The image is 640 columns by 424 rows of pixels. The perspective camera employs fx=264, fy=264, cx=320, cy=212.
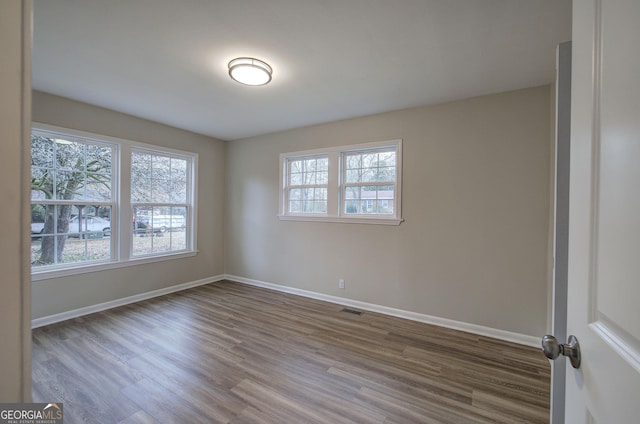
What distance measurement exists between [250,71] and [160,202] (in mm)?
2840

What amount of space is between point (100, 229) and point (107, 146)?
112 cm

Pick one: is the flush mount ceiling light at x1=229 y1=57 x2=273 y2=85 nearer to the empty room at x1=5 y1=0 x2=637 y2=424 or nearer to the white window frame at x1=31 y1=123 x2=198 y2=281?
the empty room at x1=5 y1=0 x2=637 y2=424

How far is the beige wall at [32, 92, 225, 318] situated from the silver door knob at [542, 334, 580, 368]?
14.4 feet

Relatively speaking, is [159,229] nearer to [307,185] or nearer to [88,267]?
[88,267]

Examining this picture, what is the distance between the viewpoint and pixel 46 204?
3.07m

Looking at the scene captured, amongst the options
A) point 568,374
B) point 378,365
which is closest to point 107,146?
point 378,365

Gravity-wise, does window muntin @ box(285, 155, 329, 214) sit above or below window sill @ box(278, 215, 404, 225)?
above

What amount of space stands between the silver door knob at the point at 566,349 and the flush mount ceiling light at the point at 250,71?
8.55ft

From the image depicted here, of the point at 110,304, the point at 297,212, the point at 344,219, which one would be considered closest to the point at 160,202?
the point at 110,304

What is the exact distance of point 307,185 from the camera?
4.20 m

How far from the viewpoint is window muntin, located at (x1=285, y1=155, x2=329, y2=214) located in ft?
13.4

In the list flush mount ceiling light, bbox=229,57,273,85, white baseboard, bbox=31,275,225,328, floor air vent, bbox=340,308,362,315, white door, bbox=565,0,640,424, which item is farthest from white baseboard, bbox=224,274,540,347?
flush mount ceiling light, bbox=229,57,273,85

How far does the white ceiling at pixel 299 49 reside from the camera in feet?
5.76

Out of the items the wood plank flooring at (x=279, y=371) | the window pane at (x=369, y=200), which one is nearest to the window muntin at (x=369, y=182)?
the window pane at (x=369, y=200)
